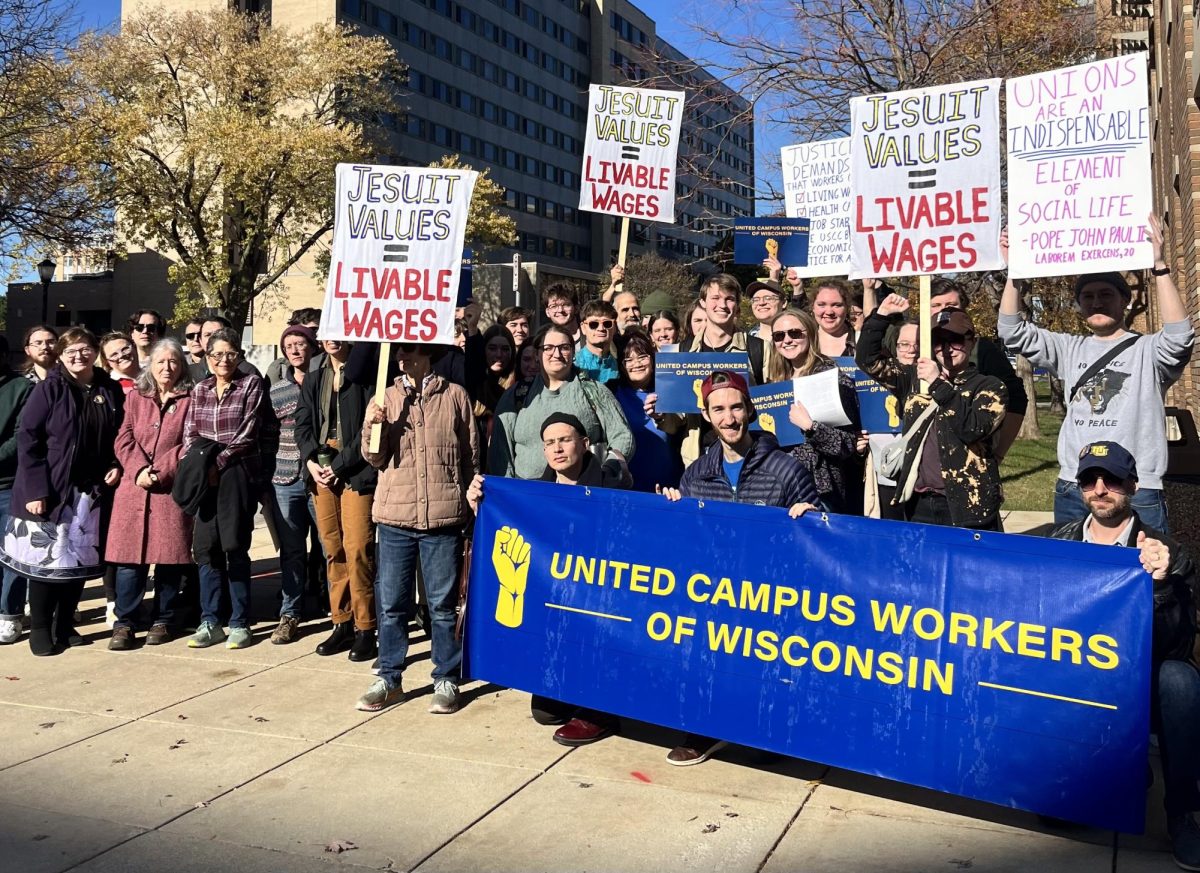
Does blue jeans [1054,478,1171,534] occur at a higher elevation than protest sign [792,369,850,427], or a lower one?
lower

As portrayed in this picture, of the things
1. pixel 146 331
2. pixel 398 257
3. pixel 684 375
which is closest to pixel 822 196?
pixel 684 375

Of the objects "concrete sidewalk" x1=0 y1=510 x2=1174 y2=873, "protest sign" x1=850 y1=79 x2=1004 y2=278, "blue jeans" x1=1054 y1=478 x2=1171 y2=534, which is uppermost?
"protest sign" x1=850 y1=79 x2=1004 y2=278

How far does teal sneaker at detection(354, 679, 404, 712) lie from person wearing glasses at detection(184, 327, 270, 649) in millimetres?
1757

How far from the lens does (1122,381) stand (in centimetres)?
530

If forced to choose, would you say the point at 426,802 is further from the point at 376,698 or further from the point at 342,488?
the point at 342,488

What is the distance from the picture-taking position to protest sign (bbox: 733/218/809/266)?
834 centimetres

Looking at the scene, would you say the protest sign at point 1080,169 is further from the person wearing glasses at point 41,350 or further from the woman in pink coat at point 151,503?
the person wearing glasses at point 41,350

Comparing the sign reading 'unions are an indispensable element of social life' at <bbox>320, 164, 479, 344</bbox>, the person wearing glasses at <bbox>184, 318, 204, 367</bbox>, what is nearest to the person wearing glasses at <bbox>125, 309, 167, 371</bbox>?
the person wearing glasses at <bbox>184, 318, 204, 367</bbox>

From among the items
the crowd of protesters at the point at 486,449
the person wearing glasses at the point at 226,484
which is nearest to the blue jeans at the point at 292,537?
the crowd of protesters at the point at 486,449

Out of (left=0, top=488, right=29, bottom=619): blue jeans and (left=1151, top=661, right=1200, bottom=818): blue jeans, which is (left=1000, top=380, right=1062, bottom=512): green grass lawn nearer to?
(left=1151, top=661, right=1200, bottom=818): blue jeans

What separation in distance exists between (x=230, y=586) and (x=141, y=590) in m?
0.65

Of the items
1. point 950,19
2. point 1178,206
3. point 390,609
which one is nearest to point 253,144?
point 950,19

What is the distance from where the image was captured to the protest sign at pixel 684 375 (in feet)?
21.0

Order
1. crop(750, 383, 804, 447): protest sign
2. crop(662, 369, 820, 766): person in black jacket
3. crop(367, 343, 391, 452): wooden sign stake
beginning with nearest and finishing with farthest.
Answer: crop(662, 369, 820, 766): person in black jacket, crop(750, 383, 804, 447): protest sign, crop(367, 343, 391, 452): wooden sign stake
